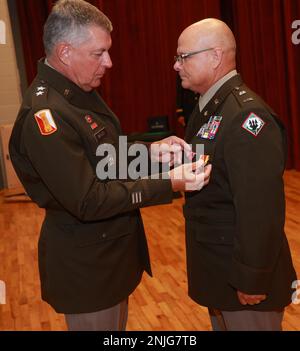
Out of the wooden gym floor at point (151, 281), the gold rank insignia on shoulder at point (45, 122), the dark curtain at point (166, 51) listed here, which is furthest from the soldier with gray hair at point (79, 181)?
the dark curtain at point (166, 51)

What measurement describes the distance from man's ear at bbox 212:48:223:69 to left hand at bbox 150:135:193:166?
0.31m

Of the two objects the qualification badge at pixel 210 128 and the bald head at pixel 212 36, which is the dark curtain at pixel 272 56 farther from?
the qualification badge at pixel 210 128

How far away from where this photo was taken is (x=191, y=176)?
5.05 ft

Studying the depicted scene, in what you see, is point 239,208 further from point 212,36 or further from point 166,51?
point 166,51

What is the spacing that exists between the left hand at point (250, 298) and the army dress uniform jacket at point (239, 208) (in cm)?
3

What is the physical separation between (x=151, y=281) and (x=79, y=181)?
6.64ft

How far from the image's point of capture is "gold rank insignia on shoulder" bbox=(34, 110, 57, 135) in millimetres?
1420

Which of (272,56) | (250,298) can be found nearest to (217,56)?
(250,298)

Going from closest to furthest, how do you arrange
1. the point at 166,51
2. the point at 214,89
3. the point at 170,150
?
the point at 214,89
the point at 170,150
the point at 166,51

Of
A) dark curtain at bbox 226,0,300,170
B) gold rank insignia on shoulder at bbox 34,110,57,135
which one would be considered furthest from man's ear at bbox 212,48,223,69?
dark curtain at bbox 226,0,300,170

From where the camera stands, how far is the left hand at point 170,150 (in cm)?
181

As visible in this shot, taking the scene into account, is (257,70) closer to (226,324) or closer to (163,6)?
(163,6)

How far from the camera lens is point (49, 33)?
1.53m

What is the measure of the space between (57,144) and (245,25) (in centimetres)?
548
